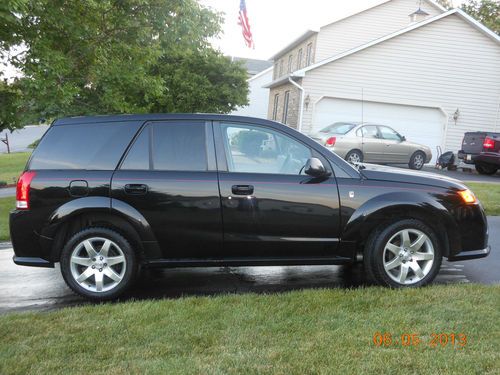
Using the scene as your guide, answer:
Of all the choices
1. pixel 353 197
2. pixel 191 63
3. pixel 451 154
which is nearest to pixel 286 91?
pixel 191 63

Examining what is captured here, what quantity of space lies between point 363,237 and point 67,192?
2803mm

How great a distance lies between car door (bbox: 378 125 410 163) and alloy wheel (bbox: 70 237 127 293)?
40.4 ft

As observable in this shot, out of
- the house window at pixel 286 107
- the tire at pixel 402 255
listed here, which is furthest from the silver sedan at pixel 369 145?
the tire at pixel 402 255

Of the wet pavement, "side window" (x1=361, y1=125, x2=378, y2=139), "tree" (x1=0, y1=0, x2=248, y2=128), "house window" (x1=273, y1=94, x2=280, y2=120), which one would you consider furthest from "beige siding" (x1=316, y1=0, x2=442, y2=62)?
the wet pavement

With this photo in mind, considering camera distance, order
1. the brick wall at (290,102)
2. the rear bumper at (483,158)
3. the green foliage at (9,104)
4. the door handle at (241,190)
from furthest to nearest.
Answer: the brick wall at (290,102) < the rear bumper at (483,158) < the green foliage at (9,104) < the door handle at (241,190)

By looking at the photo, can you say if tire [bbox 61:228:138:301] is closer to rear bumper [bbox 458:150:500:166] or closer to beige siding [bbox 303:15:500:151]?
rear bumper [bbox 458:150:500:166]

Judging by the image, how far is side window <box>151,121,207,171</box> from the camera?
15.1ft

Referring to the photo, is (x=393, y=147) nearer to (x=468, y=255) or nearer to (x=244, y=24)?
(x=244, y=24)

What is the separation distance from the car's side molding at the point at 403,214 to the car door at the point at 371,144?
10339mm

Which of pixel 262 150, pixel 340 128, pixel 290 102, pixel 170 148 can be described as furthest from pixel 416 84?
pixel 170 148

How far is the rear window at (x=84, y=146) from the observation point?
15.0 feet

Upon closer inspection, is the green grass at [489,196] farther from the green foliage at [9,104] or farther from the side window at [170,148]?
the green foliage at [9,104]

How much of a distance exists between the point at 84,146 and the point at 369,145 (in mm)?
11752

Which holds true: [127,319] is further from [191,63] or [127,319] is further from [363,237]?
[191,63]
